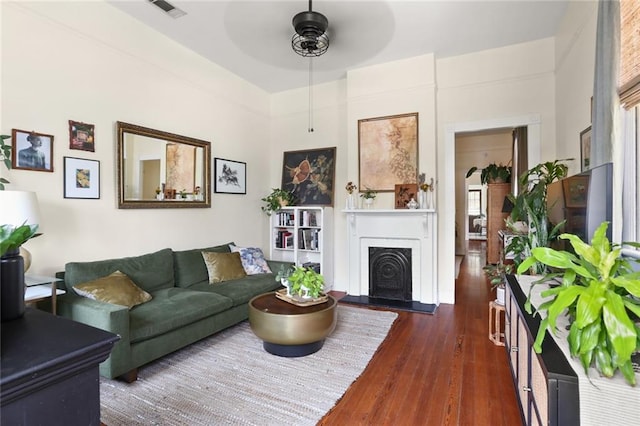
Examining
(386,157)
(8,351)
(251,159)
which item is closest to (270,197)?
(251,159)

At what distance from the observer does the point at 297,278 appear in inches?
115

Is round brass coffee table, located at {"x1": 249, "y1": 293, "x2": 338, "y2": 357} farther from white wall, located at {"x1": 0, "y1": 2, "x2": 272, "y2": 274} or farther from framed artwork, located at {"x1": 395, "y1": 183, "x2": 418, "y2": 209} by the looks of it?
framed artwork, located at {"x1": 395, "y1": 183, "x2": 418, "y2": 209}

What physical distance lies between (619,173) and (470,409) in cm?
172

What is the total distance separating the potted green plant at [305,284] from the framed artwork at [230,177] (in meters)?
2.17

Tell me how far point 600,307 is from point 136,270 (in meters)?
3.51

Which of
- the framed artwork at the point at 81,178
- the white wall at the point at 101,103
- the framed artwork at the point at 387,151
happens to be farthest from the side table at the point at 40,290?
the framed artwork at the point at 387,151

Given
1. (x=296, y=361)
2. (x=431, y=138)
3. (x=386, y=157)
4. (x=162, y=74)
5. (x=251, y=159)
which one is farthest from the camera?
(x=251, y=159)

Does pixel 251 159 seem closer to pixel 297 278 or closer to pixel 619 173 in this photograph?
pixel 297 278

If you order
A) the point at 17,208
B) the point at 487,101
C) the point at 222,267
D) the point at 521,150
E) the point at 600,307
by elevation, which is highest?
the point at 487,101

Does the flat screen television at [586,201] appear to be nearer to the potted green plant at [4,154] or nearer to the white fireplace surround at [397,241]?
the white fireplace surround at [397,241]

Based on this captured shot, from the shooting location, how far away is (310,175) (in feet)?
17.2

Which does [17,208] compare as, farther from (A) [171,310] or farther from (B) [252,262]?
(B) [252,262]

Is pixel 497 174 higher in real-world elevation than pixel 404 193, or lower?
higher

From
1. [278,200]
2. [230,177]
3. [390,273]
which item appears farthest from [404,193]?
[230,177]
